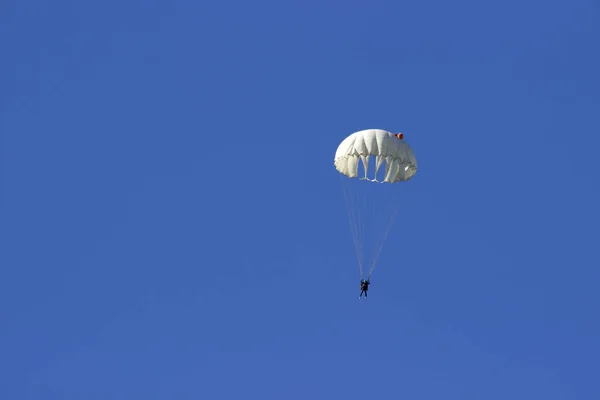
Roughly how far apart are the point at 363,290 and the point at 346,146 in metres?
5.03

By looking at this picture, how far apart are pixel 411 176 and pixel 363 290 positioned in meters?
4.33

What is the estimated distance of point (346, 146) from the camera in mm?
80875

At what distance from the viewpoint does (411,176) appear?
81.6m

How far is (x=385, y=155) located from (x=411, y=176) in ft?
5.97

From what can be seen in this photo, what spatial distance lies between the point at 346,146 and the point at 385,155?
60.1 inches

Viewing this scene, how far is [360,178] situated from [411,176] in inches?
72.0

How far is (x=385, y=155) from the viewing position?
80.2 metres

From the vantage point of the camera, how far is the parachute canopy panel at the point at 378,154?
80250 mm

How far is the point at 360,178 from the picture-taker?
Result: 81188 mm

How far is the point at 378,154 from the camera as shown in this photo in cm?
8019

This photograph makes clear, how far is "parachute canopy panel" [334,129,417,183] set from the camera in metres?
80.2
